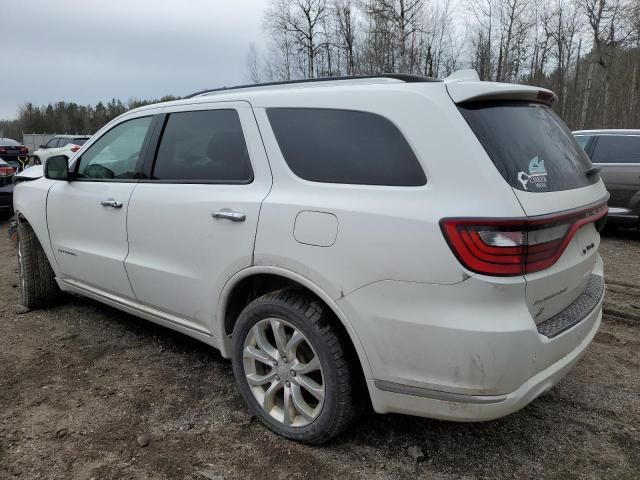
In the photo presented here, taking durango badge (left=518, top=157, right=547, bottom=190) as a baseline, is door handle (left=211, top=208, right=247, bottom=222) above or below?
below

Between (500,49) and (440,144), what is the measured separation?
3097cm

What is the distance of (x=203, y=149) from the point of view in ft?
10.0

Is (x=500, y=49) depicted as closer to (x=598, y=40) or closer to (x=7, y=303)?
(x=598, y=40)

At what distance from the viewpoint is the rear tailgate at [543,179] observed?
2.09 metres

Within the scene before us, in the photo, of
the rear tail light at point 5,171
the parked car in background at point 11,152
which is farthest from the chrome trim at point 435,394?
the parked car in background at point 11,152

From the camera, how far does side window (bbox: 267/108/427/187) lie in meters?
2.20

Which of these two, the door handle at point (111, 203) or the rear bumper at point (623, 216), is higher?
the door handle at point (111, 203)

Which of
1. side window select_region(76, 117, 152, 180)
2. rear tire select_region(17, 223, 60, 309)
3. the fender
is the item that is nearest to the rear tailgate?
the fender

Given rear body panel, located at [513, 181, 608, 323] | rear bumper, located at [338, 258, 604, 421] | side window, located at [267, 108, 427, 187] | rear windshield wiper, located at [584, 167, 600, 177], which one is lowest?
rear bumper, located at [338, 258, 604, 421]

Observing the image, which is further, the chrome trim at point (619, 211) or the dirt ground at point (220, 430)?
the chrome trim at point (619, 211)

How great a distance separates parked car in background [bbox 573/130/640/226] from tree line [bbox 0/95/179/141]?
6466 cm

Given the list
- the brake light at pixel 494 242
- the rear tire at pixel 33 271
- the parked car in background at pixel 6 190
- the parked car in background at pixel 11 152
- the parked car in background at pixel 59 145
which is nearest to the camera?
the brake light at pixel 494 242

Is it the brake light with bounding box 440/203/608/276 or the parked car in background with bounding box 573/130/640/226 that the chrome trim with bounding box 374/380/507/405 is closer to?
the brake light with bounding box 440/203/608/276

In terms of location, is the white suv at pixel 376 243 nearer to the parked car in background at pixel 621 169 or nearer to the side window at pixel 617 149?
the parked car in background at pixel 621 169
